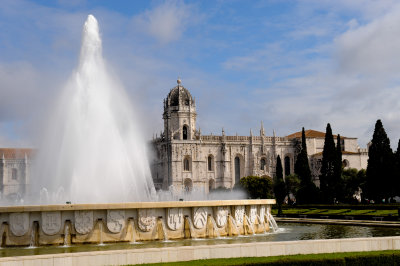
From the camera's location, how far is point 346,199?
54656 mm

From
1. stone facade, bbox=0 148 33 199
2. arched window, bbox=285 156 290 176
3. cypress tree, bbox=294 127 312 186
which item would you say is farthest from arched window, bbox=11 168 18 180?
arched window, bbox=285 156 290 176

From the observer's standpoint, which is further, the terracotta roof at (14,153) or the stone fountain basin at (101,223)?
the terracotta roof at (14,153)

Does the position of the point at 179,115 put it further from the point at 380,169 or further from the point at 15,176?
the point at 380,169

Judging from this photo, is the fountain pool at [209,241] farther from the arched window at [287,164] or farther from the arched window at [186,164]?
the arched window at [287,164]

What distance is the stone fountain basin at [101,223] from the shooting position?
15039 millimetres

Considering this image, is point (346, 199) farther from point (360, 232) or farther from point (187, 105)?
point (360, 232)

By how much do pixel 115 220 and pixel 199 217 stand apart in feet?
8.99

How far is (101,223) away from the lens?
15367 millimetres

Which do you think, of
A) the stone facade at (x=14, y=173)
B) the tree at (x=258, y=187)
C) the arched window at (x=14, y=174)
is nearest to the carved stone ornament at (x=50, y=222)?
the tree at (x=258, y=187)

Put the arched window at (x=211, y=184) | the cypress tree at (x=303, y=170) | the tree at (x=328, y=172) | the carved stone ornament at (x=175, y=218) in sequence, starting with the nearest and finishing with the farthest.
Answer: the carved stone ornament at (x=175, y=218), the tree at (x=328, y=172), the cypress tree at (x=303, y=170), the arched window at (x=211, y=184)

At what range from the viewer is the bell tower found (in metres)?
74.9

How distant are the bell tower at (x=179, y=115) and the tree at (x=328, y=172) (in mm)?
24447

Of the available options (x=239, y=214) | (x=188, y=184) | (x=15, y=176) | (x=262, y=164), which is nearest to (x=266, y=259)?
(x=239, y=214)

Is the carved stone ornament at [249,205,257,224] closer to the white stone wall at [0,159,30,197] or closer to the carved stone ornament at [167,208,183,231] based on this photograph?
the carved stone ornament at [167,208,183,231]
